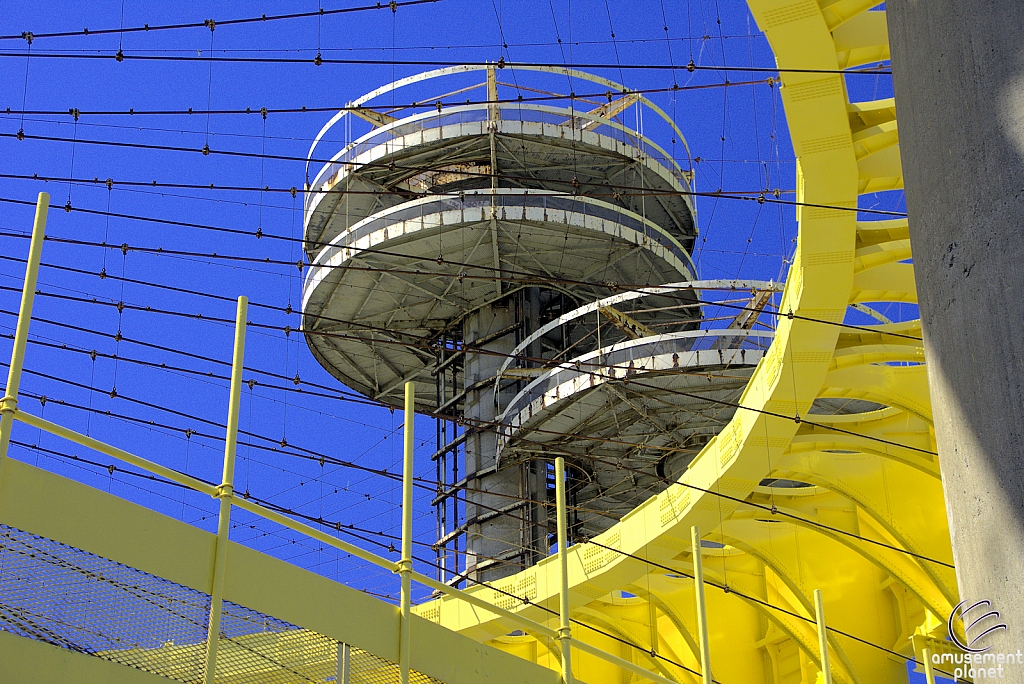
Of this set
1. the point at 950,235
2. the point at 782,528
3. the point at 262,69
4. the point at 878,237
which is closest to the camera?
the point at 950,235

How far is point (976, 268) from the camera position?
4570mm

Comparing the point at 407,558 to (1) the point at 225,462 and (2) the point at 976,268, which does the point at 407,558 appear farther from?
(2) the point at 976,268

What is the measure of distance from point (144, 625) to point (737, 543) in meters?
14.6

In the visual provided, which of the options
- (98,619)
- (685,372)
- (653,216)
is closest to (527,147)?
(653,216)

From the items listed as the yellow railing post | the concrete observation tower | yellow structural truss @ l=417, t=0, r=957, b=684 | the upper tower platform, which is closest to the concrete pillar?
the yellow railing post

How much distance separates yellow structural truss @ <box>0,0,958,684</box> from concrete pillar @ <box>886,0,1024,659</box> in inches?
193

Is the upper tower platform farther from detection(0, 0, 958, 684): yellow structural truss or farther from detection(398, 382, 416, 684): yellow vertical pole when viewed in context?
detection(398, 382, 416, 684): yellow vertical pole

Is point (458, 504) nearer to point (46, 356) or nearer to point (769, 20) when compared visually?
point (769, 20)

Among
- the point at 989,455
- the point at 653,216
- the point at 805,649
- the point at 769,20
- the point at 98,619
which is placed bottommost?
the point at 805,649

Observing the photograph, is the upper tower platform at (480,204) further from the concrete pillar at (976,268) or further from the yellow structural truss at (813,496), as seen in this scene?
the concrete pillar at (976,268)

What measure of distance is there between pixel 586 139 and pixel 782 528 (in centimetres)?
1402

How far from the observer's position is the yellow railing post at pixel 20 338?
7516mm

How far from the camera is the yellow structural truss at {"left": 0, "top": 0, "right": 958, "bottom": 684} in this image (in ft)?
26.6

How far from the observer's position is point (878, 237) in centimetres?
1488
